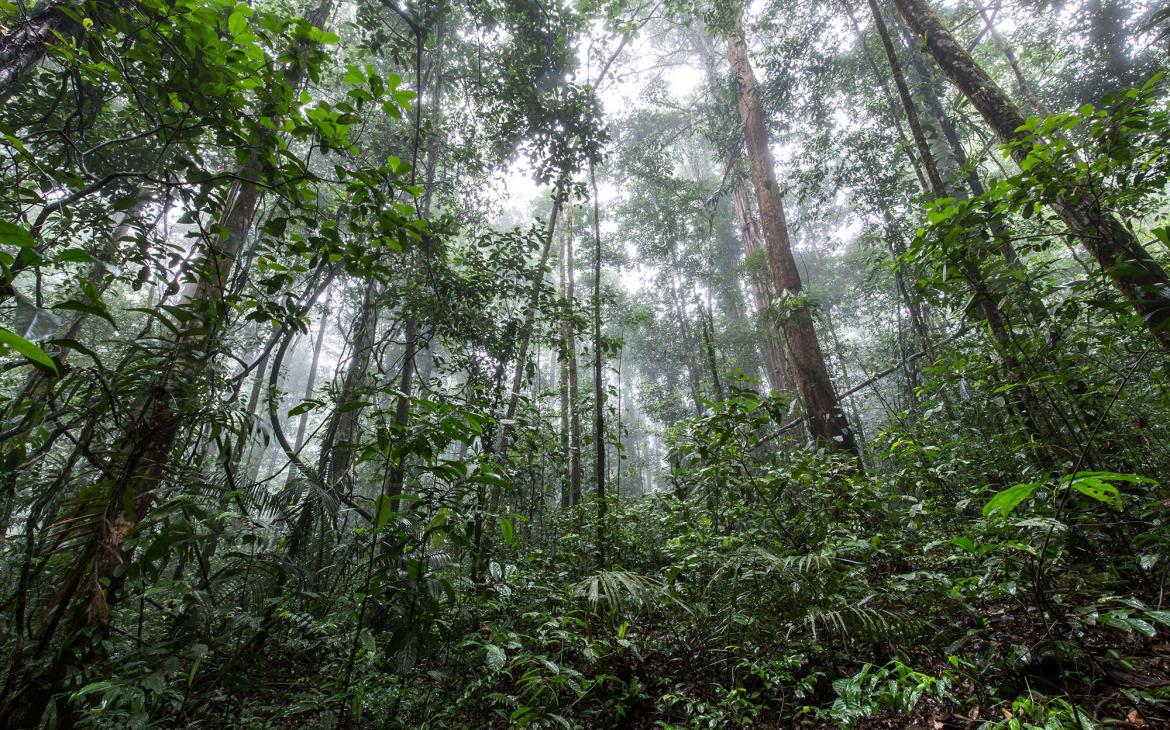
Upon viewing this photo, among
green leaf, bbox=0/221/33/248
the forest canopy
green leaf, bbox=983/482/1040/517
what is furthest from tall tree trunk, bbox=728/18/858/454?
green leaf, bbox=0/221/33/248

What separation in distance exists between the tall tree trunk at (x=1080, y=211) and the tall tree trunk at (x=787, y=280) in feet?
8.20

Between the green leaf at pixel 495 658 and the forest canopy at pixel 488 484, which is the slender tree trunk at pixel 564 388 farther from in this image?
the green leaf at pixel 495 658

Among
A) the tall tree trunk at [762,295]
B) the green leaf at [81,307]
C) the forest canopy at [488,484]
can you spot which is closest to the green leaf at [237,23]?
the forest canopy at [488,484]

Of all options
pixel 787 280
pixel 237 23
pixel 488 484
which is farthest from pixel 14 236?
pixel 787 280

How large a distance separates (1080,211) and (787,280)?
4019 millimetres

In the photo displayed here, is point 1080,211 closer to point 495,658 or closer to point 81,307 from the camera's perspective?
point 495,658

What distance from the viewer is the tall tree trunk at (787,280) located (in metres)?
5.77

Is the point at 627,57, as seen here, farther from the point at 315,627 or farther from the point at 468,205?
the point at 315,627

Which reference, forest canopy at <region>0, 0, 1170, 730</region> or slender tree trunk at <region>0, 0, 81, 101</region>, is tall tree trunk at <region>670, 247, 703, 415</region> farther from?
slender tree trunk at <region>0, 0, 81, 101</region>

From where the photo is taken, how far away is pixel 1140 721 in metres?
1.71

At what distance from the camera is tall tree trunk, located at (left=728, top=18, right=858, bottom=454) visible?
577cm

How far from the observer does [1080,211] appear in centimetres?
298

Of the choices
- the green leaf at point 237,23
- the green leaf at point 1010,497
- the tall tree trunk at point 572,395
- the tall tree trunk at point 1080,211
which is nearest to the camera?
the green leaf at point 1010,497

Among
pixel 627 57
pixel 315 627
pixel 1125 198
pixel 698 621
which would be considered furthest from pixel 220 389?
pixel 627 57
